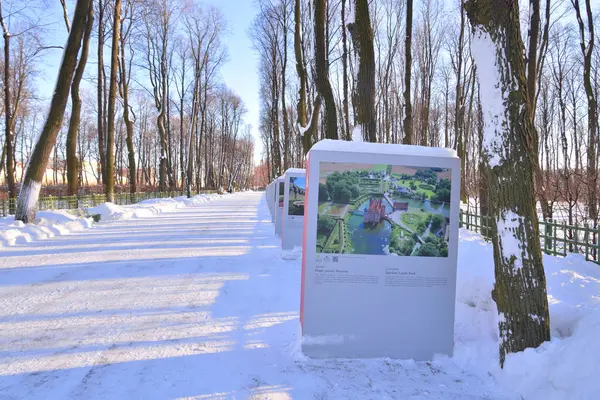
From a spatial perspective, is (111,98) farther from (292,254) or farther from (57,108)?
(292,254)

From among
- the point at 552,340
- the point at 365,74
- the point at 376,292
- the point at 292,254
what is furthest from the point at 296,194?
the point at 552,340

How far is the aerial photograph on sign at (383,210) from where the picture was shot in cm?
425

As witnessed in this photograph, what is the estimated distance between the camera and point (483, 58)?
13.3 ft

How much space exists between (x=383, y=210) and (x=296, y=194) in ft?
21.5

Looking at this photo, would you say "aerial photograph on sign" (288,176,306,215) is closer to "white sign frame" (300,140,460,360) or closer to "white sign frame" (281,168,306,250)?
"white sign frame" (281,168,306,250)

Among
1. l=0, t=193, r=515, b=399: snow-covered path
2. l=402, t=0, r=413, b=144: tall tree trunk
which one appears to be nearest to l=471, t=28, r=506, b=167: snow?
l=0, t=193, r=515, b=399: snow-covered path

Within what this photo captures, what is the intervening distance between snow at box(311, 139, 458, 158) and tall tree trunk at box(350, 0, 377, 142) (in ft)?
11.9

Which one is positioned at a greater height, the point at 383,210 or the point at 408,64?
the point at 408,64

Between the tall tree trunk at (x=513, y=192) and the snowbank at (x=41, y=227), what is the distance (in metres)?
11.0

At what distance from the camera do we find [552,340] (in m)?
3.64

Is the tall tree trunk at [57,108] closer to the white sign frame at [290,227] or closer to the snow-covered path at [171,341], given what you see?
the snow-covered path at [171,341]

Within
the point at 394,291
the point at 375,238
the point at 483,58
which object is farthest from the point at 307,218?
the point at 483,58

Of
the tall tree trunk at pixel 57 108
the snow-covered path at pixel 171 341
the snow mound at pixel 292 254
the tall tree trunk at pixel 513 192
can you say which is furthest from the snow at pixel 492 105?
the tall tree trunk at pixel 57 108

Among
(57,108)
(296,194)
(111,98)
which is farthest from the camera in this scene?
(111,98)
